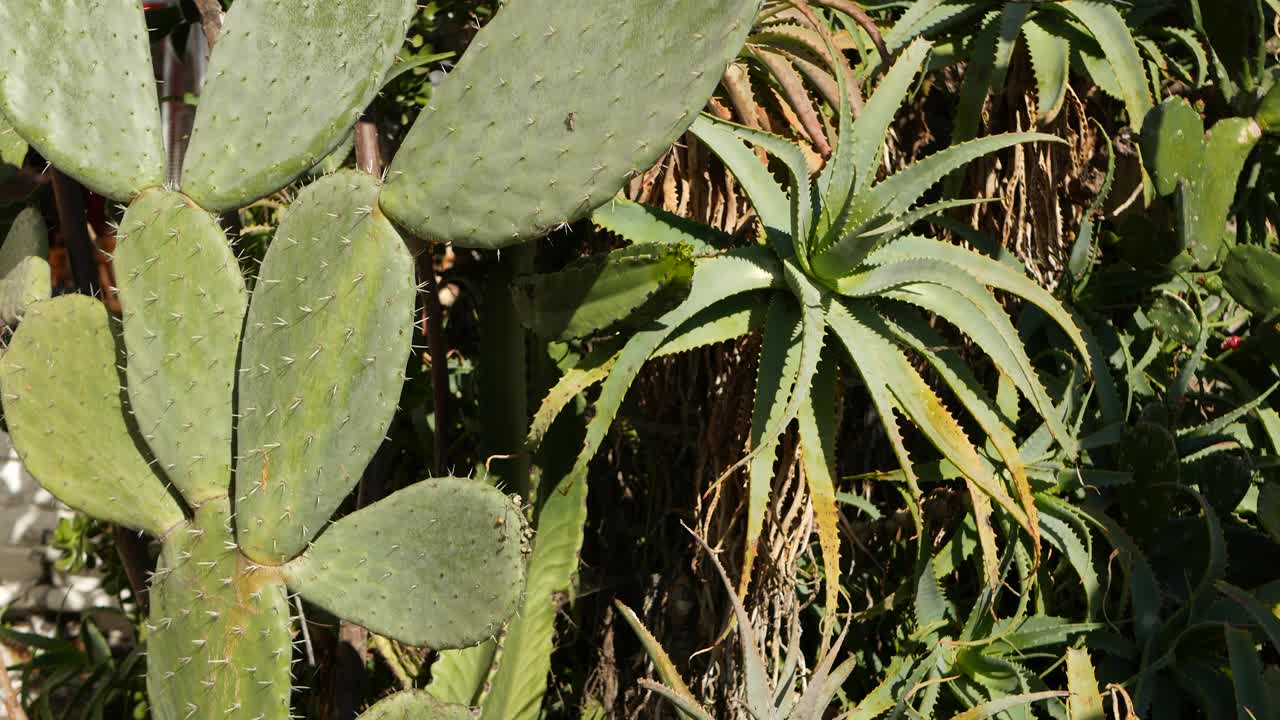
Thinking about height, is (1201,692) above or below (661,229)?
below

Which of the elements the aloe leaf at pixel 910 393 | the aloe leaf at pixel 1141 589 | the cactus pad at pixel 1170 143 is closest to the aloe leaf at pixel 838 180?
the aloe leaf at pixel 910 393

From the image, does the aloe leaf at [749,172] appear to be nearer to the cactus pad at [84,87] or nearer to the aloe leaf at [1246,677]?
the cactus pad at [84,87]

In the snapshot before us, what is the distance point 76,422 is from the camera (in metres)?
1.30

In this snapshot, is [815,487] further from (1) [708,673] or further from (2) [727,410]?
(1) [708,673]

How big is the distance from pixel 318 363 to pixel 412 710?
40 cm

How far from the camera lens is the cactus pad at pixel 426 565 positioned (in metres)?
1.17

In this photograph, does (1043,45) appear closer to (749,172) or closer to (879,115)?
(879,115)

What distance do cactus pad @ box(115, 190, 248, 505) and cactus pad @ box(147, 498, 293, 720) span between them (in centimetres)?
8

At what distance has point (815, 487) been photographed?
1.38m

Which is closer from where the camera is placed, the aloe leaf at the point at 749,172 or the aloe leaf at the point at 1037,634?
the aloe leaf at the point at 749,172

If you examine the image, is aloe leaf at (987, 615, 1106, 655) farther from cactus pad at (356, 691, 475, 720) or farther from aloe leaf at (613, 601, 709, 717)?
cactus pad at (356, 691, 475, 720)

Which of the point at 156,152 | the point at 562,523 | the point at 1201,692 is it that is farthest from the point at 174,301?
the point at 1201,692

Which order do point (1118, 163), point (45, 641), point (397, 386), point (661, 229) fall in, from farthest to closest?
point (45, 641) < point (1118, 163) < point (661, 229) < point (397, 386)

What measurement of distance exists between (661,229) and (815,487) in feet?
1.32
